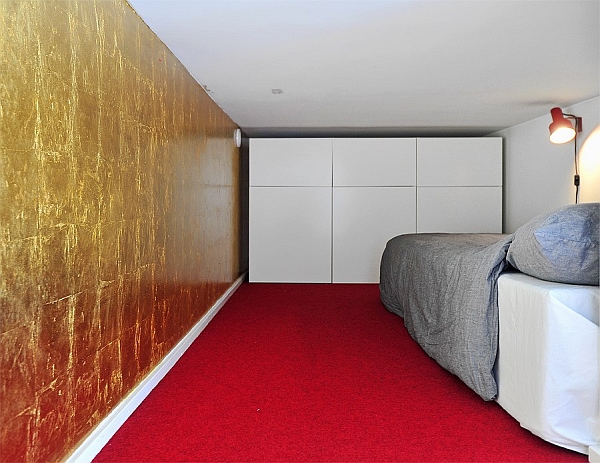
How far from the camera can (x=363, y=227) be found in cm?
601

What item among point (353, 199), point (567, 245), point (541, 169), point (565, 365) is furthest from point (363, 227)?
point (565, 365)

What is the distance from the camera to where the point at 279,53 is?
3.00m

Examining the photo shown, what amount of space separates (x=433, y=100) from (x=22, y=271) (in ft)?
11.8

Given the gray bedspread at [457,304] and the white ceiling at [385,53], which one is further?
the white ceiling at [385,53]

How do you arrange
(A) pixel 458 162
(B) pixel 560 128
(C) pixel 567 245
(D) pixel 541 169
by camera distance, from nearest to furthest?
(C) pixel 567 245 < (B) pixel 560 128 < (D) pixel 541 169 < (A) pixel 458 162

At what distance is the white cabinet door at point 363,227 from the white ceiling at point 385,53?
123cm

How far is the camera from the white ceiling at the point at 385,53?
237cm

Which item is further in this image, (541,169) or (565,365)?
(541,169)

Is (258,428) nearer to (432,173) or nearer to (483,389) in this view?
(483,389)

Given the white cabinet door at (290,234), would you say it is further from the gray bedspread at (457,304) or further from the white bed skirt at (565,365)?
the white bed skirt at (565,365)

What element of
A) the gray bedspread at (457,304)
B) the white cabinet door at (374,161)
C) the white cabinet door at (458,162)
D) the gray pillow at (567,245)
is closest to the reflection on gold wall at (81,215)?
the gray bedspread at (457,304)

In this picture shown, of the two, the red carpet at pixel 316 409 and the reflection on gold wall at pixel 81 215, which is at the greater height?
the reflection on gold wall at pixel 81 215

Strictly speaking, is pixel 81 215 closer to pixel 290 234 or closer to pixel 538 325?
pixel 538 325

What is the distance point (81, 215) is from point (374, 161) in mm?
4518
